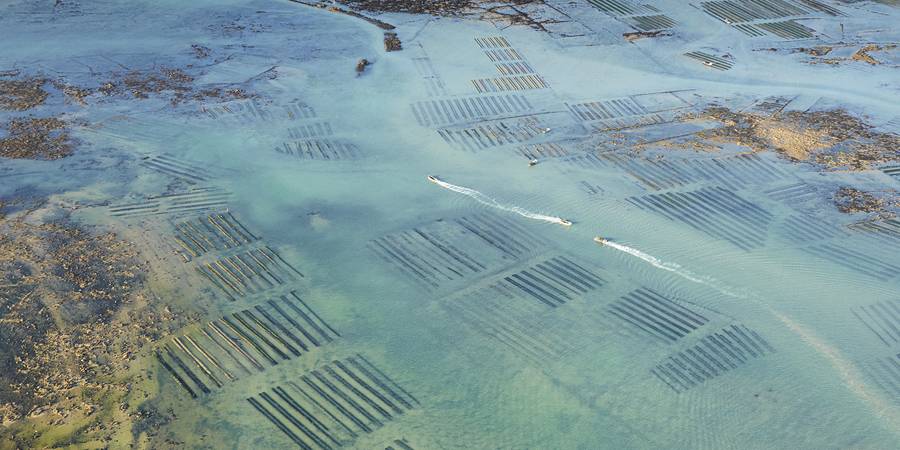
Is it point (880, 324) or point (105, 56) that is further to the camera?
point (105, 56)

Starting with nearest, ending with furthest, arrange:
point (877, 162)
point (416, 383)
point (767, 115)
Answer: point (416, 383) < point (877, 162) < point (767, 115)

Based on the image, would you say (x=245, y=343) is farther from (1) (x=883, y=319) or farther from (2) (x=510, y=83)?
(2) (x=510, y=83)

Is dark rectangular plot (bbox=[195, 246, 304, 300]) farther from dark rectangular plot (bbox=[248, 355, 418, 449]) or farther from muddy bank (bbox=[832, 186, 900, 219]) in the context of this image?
muddy bank (bbox=[832, 186, 900, 219])

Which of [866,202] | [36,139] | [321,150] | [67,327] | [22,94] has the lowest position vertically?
[67,327]

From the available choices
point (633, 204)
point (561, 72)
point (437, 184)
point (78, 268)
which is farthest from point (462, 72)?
point (78, 268)

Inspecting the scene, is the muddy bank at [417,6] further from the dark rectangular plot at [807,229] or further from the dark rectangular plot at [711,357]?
the dark rectangular plot at [711,357]

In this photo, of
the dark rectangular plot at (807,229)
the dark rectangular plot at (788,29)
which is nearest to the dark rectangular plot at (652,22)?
the dark rectangular plot at (788,29)

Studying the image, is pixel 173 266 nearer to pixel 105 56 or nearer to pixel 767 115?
pixel 105 56

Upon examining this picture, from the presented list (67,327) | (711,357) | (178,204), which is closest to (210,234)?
(178,204)

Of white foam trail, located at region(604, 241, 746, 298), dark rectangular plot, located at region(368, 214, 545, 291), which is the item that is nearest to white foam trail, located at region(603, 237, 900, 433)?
white foam trail, located at region(604, 241, 746, 298)
